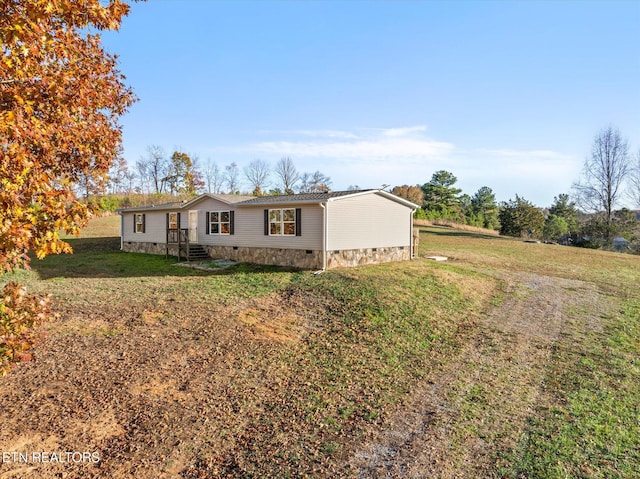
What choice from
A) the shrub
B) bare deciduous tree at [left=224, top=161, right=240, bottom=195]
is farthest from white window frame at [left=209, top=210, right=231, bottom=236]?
bare deciduous tree at [left=224, top=161, right=240, bottom=195]

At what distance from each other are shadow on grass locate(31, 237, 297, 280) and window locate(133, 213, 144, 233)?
211 cm

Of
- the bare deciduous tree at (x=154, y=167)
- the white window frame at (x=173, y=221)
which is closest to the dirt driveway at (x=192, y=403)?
the white window frame at (x=173, y=221)

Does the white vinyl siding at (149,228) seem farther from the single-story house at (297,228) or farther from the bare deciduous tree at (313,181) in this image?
the bare deciduous tree at (313,181)

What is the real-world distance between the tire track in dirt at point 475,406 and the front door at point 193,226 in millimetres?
14931

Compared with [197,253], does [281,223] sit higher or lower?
higher

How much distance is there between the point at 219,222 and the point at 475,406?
15154 millimetres

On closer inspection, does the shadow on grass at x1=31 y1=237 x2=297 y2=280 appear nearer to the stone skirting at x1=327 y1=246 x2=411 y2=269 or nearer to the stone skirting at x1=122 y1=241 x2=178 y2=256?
the stone skirting at x1=122 y1=241 x2=178 y2=256

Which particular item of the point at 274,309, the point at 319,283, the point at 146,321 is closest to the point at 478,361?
the point at 274,309

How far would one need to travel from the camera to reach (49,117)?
3.58 metres

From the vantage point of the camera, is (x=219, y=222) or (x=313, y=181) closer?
(x=219, y=222)

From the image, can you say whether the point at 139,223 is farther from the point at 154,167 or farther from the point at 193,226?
the point at 154,167

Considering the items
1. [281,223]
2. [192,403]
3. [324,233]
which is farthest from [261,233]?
[192,403]

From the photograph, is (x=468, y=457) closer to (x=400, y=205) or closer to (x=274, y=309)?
(x=274, y=309)

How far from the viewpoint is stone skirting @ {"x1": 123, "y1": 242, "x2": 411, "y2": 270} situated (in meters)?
14.7
